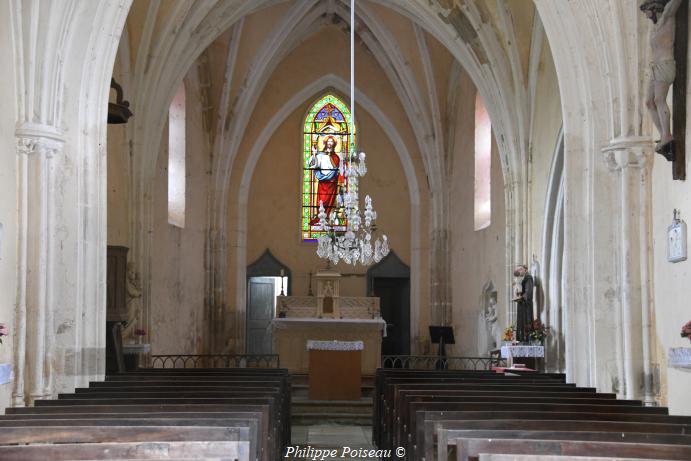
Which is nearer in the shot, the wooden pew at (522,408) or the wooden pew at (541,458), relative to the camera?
the wooden pew at (541,458)

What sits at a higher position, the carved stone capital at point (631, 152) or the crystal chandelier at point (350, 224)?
the carved stone capital at point (631, 152)

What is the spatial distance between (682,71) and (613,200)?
8.75ft

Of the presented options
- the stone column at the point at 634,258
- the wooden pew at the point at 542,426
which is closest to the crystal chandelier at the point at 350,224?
the stone column at the point at 634,258

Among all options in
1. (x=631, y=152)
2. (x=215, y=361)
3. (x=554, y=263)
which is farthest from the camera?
(x=215, y=361)

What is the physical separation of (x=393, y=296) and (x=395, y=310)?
1.22 feet

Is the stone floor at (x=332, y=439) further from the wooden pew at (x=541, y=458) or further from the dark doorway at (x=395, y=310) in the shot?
the dark doorway at (x=395, y=310)

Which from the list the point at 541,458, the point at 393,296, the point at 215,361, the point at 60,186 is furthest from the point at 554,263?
the point at 541,458

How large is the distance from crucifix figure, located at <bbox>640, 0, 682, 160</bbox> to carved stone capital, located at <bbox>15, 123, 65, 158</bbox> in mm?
6553

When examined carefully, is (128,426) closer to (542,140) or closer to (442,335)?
(542,140)

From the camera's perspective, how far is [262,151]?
2480 cm

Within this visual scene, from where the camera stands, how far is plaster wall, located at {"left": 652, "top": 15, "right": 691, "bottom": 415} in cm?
941

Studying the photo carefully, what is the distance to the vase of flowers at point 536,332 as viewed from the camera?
1531cm

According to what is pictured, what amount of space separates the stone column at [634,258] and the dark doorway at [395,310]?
13.7 m

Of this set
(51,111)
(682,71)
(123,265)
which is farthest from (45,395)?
(682,71)
